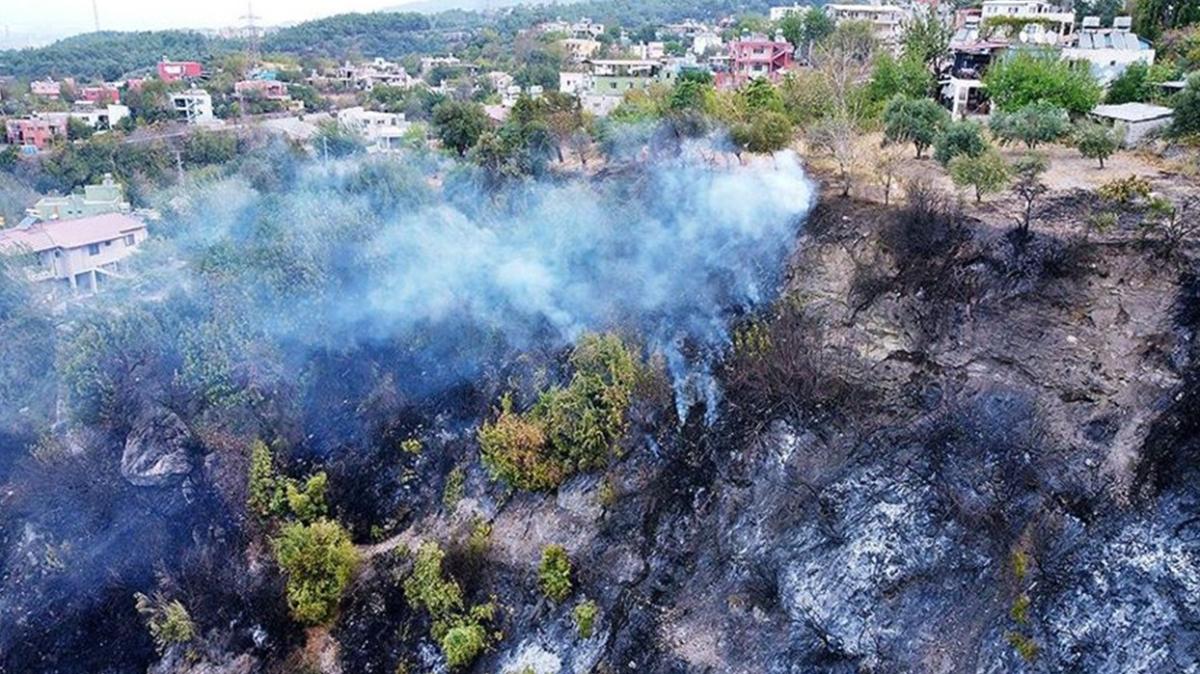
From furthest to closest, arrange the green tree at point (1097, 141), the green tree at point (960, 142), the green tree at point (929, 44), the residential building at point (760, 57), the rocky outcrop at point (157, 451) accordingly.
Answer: the residential building at point (760, 57), the green tree at point (929, 44), the green tree at point (960, 142), the green tree at point (1097, 141), the rocky outcrop at point (157, 451)

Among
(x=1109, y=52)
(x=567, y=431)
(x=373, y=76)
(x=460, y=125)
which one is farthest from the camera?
(x=373, y=76)

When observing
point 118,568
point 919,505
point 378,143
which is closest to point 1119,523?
point 919,505

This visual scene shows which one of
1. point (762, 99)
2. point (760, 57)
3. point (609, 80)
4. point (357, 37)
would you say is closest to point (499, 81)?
point (609, 80)

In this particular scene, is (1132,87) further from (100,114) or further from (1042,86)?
(100,114)

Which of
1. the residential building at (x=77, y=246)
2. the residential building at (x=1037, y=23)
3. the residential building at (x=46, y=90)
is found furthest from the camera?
the residential building at (x=46, y=90)

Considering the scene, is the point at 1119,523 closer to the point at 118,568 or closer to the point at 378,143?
the point at 118,568

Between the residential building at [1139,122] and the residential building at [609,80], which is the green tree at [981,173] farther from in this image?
the residential building at [609,80]

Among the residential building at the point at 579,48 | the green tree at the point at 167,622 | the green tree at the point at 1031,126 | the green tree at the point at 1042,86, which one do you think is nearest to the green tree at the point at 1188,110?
the green tree at the point at 1031,126
